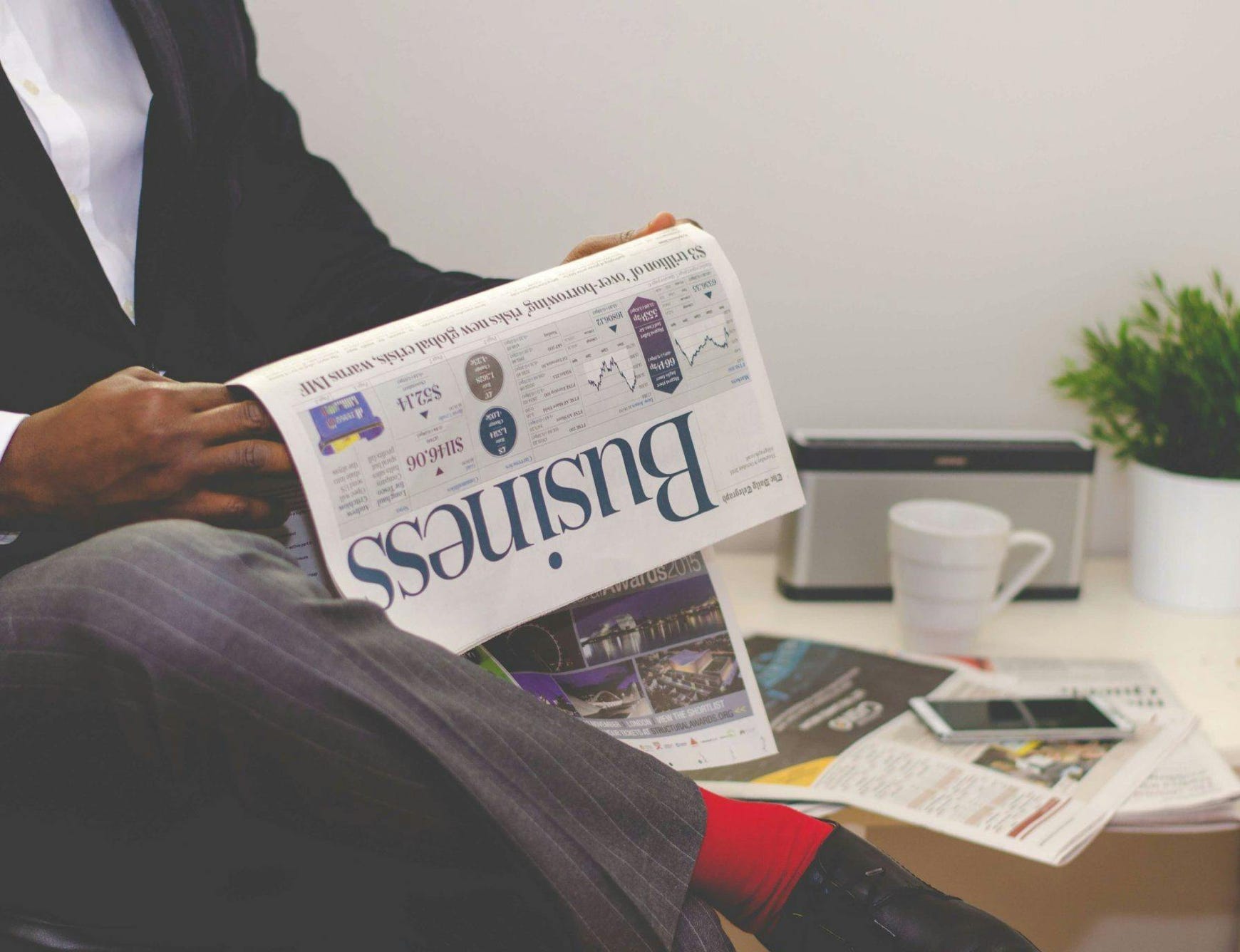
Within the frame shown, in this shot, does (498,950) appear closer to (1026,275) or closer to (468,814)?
(468,814)

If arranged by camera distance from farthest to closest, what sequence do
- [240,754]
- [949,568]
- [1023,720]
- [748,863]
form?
1. [949,568]
2. [1023,720]
3. [748,863]
4. [240,754]

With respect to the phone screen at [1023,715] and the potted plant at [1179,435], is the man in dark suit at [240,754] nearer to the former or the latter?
the phone screen at [1023,715]

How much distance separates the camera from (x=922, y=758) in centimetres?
80

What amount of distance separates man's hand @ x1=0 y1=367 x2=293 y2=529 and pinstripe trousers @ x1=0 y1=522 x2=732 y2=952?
0.15 ft

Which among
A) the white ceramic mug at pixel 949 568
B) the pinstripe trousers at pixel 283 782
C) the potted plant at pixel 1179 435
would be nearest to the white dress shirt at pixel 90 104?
the pinstripe trousers at pixel 283 782

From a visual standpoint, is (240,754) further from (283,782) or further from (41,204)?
(41,204)

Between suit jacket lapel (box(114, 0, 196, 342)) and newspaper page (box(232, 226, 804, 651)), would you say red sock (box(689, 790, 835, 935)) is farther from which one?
suit jacket lapel (box(114, 0, 196, 342))

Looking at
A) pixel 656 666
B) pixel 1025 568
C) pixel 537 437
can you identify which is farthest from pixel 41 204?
pixel 1025 568

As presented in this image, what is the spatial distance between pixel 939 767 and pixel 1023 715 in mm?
108

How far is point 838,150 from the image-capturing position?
1079 mm

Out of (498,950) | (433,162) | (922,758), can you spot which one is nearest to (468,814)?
(498,950)

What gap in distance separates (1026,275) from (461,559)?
0.77m

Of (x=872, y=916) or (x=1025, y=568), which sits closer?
(x=872, y=916)

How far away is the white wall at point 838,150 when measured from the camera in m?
1.02
